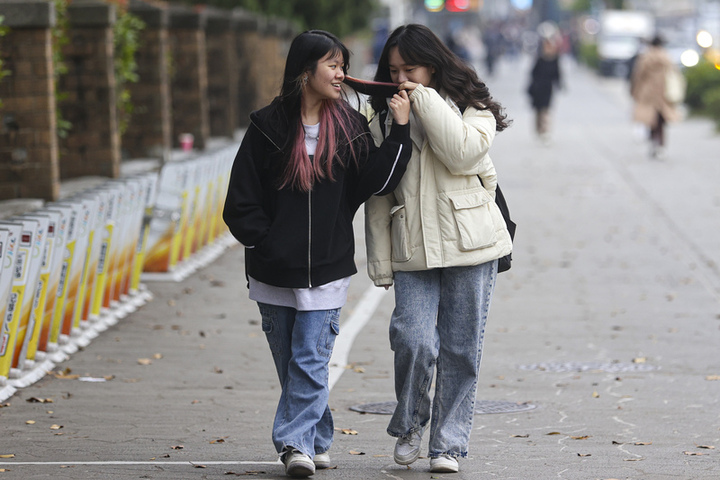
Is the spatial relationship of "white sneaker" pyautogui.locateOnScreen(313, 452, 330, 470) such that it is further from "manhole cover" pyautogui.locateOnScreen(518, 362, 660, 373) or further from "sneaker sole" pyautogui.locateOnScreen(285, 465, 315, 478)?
"manhole cover" pyautogui.locateOnScreen(518, 362, 660, 373)

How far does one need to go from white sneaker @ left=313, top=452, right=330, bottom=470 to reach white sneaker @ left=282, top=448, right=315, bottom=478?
0.82 ft

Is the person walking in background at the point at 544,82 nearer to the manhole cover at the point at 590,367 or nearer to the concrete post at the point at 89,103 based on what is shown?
the concrete post at the point at 89,103

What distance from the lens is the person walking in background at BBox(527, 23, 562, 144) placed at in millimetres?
25453

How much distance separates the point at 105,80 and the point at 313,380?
7750 mm

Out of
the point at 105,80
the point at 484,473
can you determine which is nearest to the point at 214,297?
the point at 105,80

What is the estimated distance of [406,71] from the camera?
206 inches

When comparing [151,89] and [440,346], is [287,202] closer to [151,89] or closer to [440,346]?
[440,346]

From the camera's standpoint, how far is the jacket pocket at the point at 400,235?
5.23m

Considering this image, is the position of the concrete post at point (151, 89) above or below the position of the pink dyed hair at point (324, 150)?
below

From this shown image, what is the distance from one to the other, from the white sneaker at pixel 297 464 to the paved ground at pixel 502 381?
0.60ft

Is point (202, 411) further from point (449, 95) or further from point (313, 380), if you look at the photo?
point (449, 95)

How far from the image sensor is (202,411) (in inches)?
270

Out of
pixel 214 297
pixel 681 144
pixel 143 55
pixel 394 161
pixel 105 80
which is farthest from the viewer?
pixel 681 144

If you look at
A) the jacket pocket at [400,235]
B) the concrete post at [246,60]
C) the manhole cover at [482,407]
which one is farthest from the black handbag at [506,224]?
the concrete post at [246,60]
